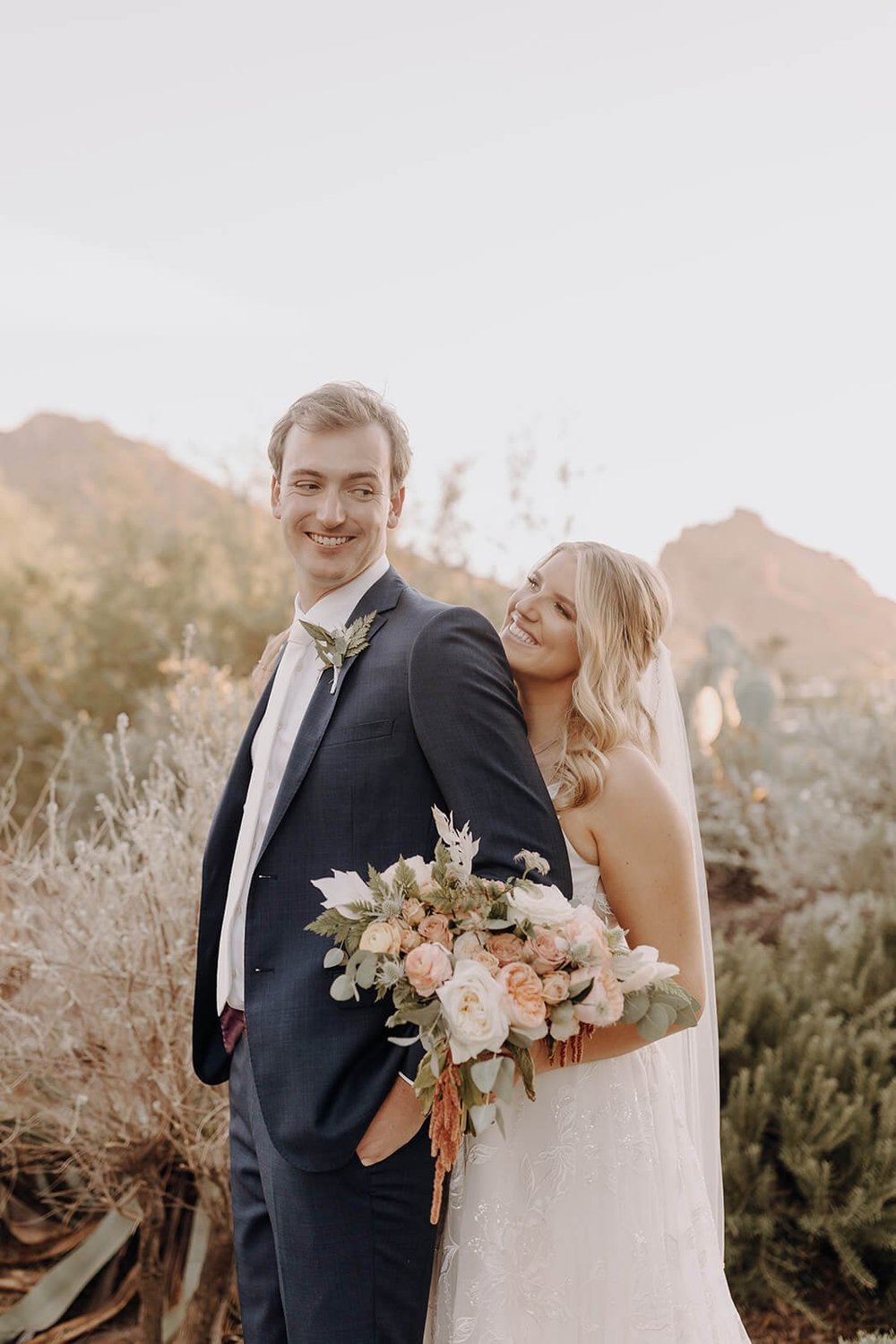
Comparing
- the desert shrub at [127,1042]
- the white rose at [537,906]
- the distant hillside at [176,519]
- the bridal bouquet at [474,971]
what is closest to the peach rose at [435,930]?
the bridal bouquet at [474,971]

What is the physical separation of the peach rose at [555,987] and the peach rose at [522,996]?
0.04ft

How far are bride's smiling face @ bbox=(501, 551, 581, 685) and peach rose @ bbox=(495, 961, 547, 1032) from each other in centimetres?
85

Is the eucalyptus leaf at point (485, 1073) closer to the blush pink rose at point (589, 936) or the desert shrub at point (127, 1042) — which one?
the blush pink rose at point (589, 936)

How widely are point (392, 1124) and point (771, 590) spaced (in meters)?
28.9

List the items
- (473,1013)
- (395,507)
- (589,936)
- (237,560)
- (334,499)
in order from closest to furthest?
(473,1013) → (589,936) → (334,499) → (395,507) → (237,560)

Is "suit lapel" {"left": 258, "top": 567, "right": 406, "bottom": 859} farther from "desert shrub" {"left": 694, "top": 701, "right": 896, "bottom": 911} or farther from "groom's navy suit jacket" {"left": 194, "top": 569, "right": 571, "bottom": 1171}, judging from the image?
"desert shrub" {"left": 694, "top": 701, "right": 896, "bottom": 911}

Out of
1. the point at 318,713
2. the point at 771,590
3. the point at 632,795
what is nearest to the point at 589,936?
the point at 632,795

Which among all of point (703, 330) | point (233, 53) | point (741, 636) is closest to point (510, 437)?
point (233, 53)

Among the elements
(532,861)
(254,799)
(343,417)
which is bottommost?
(532,861)

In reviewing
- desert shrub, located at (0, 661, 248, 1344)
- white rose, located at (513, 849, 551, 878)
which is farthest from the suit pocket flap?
desert shrub, located at (0, 661, 248, 1344)

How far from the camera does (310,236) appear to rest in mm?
13867

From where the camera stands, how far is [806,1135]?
12.4ft

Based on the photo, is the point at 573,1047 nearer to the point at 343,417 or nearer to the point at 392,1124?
the point at 392,1124

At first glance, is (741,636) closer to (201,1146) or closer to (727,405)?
(727,405)
